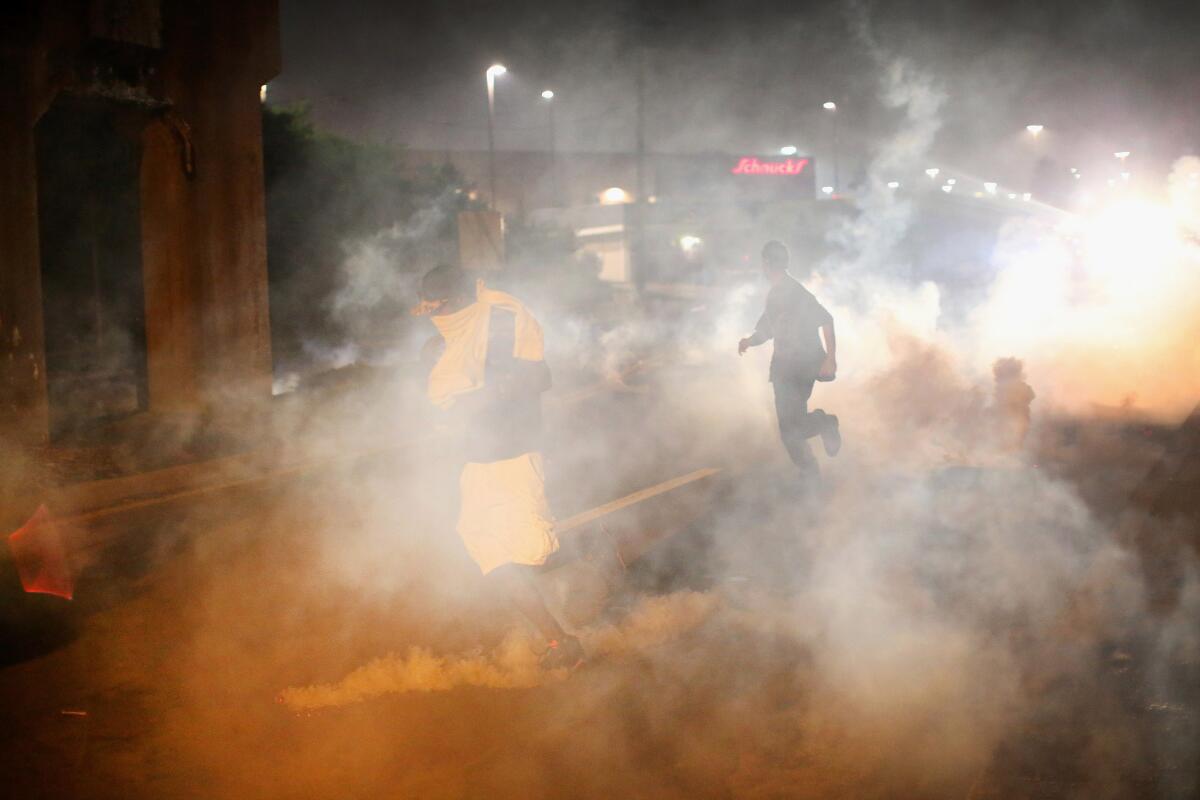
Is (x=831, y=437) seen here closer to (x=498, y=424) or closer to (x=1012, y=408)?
(x=1012, y=408)

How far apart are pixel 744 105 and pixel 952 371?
4731 cm

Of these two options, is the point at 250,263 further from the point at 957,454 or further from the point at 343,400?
the point at 957,454

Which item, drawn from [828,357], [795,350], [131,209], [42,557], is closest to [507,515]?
[795,350]

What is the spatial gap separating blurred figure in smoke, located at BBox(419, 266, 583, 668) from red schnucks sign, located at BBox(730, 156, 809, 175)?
5951cm

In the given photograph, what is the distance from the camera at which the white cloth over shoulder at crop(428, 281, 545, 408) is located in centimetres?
381

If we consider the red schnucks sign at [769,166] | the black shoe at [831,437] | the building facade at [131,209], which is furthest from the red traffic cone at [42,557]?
the red schnucks sign at [769,166]

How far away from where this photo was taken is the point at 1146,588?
466cm

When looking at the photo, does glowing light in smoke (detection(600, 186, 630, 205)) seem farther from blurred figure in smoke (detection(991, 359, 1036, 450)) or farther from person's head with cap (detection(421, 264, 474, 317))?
person's head with cap (detection(421, 264, 474, 317))

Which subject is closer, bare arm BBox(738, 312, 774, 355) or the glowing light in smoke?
bare arm BBox(738, 312, 774, 355)

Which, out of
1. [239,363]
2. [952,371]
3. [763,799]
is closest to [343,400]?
[239,363]

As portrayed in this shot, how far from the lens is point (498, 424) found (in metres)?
3.84

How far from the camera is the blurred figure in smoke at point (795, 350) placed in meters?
6.12

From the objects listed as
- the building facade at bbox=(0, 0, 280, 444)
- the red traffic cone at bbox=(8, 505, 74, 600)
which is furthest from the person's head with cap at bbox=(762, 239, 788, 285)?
the building facade at bbox=(0, 0, 280, 444)

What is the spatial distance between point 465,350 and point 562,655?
1.27 metres
